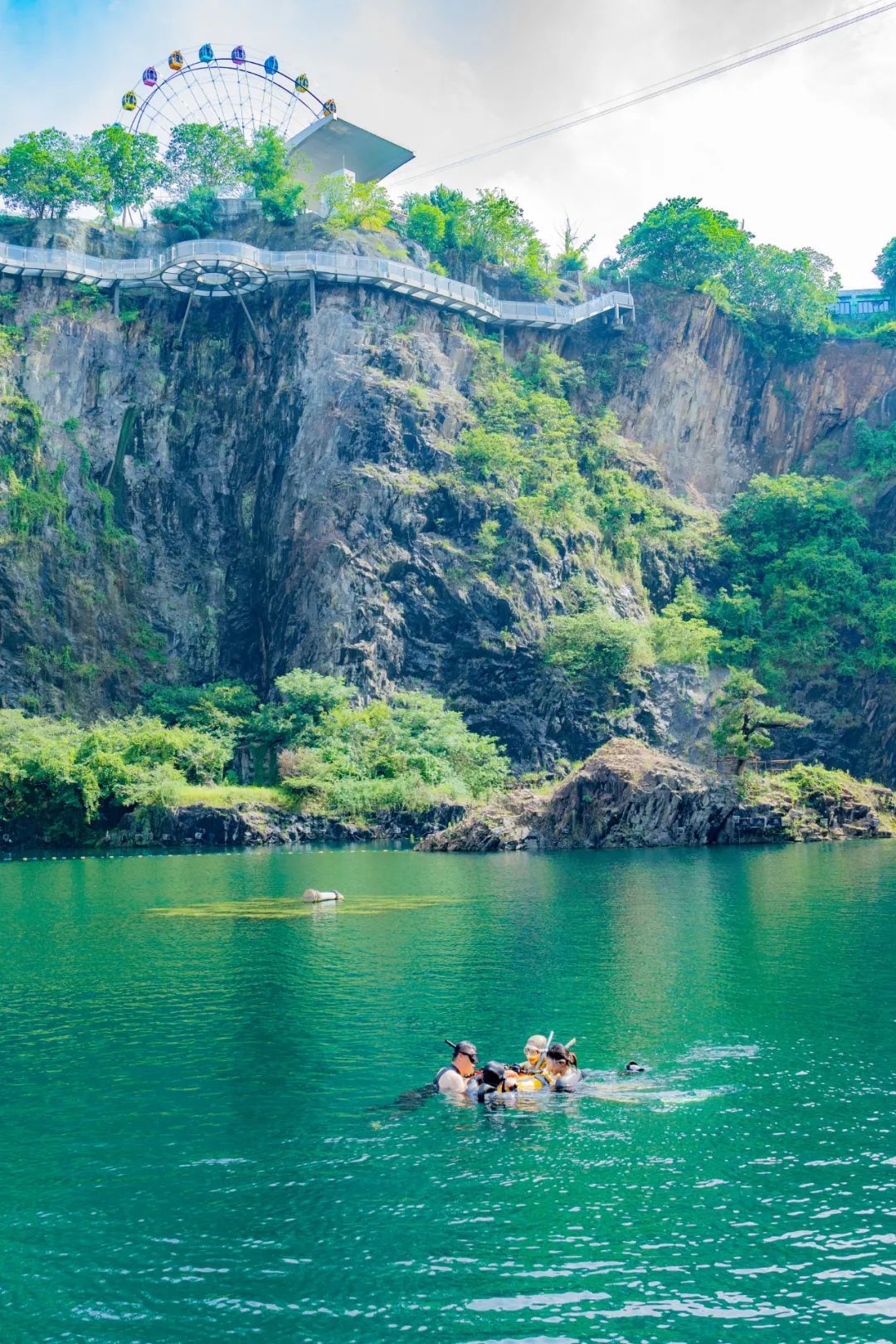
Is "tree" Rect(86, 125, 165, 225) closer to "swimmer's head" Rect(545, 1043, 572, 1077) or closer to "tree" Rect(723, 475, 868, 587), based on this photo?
"tree" Rect(723, 475, 868, 587)

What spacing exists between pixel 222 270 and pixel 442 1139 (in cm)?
6991

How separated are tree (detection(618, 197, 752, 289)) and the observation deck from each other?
54.5ft

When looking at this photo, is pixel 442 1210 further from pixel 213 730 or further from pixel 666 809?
pixel 213 730

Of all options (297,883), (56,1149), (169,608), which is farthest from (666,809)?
(56,1149)

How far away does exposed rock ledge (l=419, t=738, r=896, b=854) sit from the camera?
182 ft

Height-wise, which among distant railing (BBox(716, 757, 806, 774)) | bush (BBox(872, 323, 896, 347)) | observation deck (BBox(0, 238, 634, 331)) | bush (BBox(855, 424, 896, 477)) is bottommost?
distant railing (BBox(716, 757, 806, 774))

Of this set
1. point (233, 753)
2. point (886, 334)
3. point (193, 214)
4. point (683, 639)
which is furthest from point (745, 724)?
point (193, 214)

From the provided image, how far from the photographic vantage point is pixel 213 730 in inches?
2741

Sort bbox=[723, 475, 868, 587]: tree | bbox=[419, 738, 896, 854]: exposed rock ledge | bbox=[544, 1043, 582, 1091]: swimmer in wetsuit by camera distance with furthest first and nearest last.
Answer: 1. bbox=[723, 475, 868, 587]: tree
2. bbox=[419, 738, 896, 854]: exposed rock ledge
3. bbox=[544, 1043, 582, 1091]: swimmer in wetsuit

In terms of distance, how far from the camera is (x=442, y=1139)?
608 inches

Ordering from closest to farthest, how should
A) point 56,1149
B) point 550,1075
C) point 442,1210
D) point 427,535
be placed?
point 442,1210, point 56,1149, point 550,1075, point 427,535

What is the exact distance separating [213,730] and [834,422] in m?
52.6

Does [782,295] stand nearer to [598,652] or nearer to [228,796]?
[598,652]

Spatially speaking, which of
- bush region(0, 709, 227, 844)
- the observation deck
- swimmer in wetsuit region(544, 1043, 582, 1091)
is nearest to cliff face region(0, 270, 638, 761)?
the observation deck
